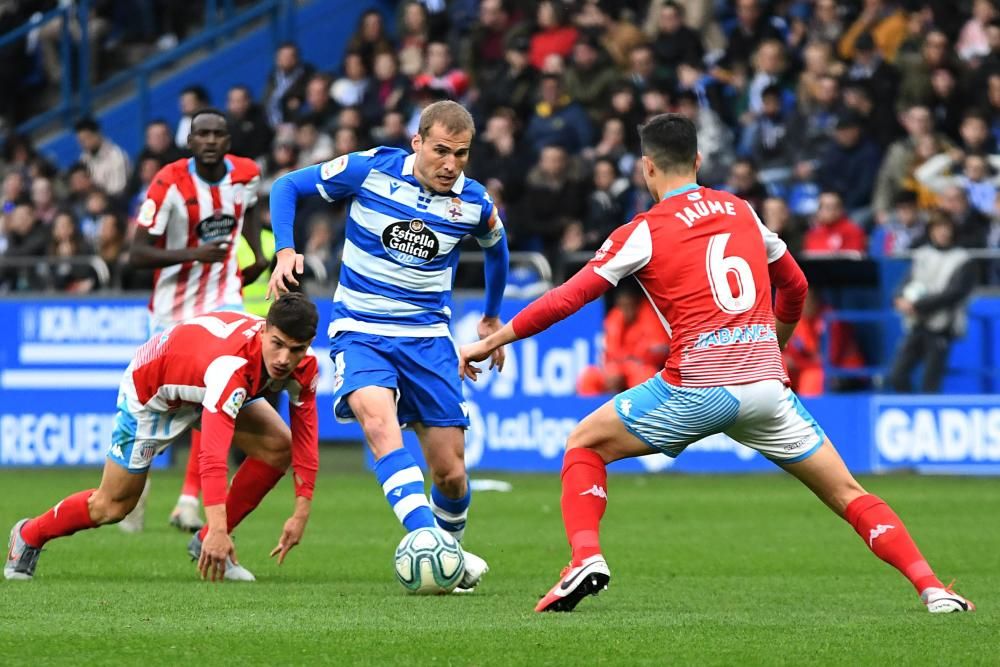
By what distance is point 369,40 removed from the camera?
75.3 feet

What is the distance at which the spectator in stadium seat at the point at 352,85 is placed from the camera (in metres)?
22.4

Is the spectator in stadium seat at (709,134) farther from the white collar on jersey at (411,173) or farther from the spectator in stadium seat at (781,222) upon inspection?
the white collar on jersey at (411,173)

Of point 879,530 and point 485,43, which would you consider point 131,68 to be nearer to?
point 485,43

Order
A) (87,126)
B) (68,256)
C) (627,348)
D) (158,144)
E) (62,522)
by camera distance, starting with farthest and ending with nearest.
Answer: (87,126), (158,144), (68,256), (627,348), (62,522)

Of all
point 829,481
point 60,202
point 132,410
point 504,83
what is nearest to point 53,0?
point 60,202

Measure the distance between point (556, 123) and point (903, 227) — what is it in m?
4.37

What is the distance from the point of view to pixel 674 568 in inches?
389

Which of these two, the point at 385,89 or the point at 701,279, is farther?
the point at 385,89

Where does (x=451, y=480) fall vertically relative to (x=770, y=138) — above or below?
below

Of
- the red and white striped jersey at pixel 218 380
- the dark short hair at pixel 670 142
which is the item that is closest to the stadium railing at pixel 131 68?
the red and white striped jersey at pixel 218 380

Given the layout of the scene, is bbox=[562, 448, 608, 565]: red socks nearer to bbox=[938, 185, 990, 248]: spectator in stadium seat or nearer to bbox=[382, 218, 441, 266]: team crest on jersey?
bbox=[382, 218, 441, 266]: team crest on jersey

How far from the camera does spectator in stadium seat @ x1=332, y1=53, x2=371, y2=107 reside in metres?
22.4

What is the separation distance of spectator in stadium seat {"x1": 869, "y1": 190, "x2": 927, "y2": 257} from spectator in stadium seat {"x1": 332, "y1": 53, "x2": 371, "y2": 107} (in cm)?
715

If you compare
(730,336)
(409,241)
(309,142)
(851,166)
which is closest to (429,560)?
(409,241)
